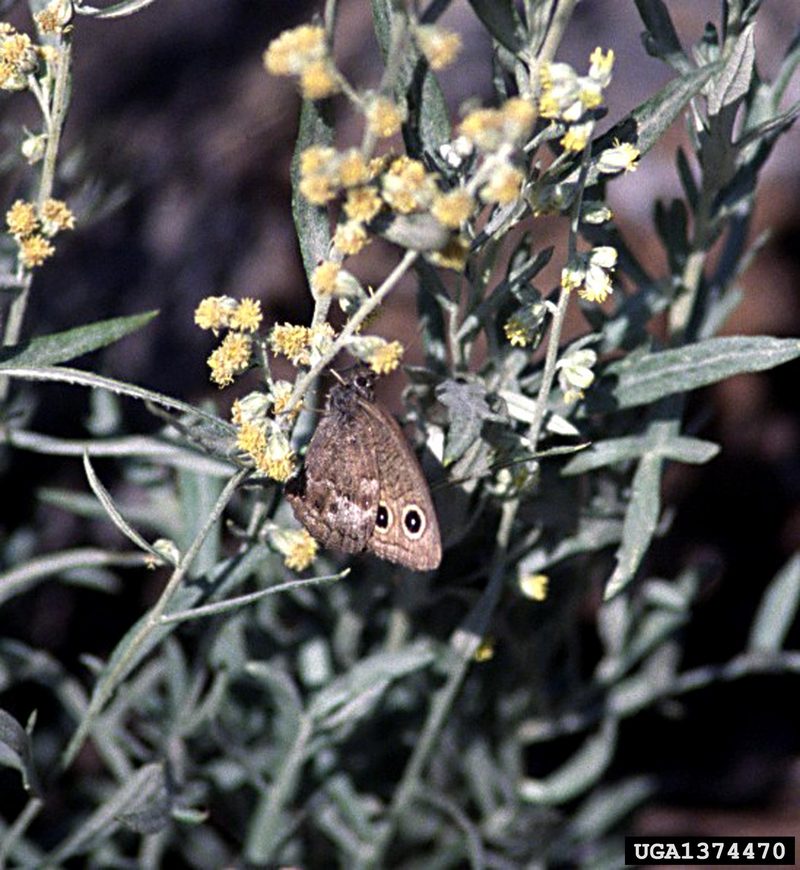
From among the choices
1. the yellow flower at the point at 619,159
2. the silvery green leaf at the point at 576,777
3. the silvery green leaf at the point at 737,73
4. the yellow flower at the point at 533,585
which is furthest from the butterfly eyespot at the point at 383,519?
the silvery green leaf at the point at 576,777

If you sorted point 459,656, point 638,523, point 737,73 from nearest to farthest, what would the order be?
point 737,73, point 638,523, point 459,656

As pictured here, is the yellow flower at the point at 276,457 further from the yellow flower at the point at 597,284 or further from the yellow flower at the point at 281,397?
the yellow flower at the point at 597,284

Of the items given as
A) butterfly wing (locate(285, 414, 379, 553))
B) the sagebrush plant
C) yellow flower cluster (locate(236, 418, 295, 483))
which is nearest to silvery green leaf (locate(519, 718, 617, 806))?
the sagebrush plant

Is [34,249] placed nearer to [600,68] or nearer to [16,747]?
[16,747]

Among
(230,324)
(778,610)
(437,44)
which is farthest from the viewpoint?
(778,610)

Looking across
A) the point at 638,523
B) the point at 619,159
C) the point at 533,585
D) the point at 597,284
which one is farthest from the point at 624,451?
the point at 619,159

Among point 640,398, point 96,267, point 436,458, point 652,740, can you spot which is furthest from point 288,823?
point 96,267

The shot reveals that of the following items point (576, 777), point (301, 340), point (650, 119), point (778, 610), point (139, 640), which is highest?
point (650, 119)
